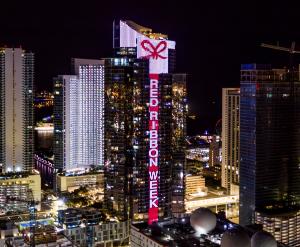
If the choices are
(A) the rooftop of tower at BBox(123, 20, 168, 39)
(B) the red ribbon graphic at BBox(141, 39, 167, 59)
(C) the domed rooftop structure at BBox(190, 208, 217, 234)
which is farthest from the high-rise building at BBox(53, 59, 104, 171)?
(C) the domed rooftop structure at BBox(190, 208, 217, 234)

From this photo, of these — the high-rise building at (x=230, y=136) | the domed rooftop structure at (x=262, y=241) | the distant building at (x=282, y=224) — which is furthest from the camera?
the high-rise building at (x=230, y=136)

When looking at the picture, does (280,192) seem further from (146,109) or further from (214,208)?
(146,109)

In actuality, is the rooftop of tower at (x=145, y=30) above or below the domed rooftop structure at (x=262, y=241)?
above

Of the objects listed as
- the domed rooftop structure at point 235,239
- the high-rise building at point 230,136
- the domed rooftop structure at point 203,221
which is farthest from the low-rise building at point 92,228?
the high-rise building at point 230,136

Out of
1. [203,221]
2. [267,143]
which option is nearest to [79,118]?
[267,143]

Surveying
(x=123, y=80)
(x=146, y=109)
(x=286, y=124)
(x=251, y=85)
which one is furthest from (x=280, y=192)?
(x=123, y=80)

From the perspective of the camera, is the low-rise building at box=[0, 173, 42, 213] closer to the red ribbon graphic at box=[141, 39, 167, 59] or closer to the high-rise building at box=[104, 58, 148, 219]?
the high-rise building at box=[104, 58, 148, 219]

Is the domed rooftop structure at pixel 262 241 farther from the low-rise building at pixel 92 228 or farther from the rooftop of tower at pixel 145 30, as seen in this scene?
the rooftop of tower at pixel 145 30
